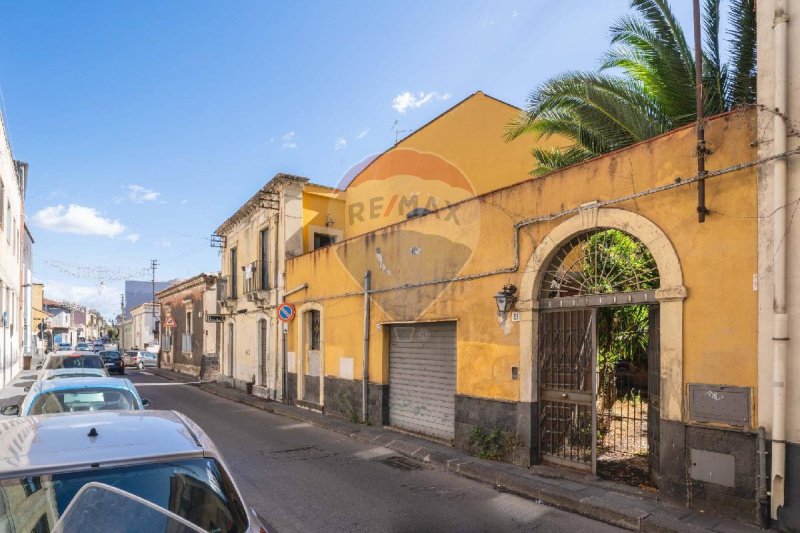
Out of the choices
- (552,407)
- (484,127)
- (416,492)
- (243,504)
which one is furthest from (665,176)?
(484,127)

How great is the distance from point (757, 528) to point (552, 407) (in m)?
3.01

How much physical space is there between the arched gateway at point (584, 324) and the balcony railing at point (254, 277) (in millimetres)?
12884

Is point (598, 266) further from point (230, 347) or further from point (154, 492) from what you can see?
point (230, 347)

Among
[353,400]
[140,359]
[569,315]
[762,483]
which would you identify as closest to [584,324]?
[569,315]

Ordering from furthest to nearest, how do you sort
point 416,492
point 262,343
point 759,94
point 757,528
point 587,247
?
1. point 262,343
2. point 587,247
3. point 416,492
4. point 759,94
5. point 757,528

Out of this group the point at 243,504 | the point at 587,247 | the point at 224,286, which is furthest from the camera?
the point at 224,286

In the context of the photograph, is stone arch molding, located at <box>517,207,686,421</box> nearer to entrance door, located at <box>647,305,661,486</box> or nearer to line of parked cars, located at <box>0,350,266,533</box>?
entrance door, located at <box>647,305,661,486</box>

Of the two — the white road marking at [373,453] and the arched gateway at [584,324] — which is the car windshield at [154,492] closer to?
the arched gateway at [584,324]

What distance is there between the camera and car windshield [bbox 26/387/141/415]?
21.9ft

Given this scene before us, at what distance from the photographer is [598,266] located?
7730mm

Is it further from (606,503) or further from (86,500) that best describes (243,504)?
(606,503)

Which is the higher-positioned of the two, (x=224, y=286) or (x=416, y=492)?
(x=224, y=286)

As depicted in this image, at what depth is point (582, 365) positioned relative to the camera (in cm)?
762

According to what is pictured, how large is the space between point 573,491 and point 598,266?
3120 millimetres
